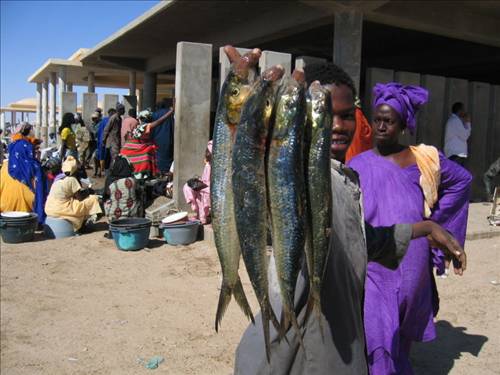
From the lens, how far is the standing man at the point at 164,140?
31.4 feet

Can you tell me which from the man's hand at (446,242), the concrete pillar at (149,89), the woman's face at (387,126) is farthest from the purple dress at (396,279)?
the concrete pillar at (149,89)

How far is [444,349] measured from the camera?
3971 mm

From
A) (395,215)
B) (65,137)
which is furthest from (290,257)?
(65,137)

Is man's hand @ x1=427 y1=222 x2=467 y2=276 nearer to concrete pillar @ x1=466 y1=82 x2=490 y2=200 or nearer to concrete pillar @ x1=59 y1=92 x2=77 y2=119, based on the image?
concrete pillar @ x1=466 y1=82 x2=490 y2=200

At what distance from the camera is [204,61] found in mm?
7512

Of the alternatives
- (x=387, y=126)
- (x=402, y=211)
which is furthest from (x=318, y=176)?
(x=387, y=126)

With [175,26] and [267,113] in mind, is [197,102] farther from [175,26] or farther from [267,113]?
[267,113]

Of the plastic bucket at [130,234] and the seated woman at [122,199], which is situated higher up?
the seated woman at [122,199]

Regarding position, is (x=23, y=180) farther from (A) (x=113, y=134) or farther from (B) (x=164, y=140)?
(A) (x=113, y=134)

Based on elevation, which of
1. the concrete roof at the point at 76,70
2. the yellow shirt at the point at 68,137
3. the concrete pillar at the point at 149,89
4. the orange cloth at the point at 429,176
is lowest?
the orange cloth at the point at 429,176

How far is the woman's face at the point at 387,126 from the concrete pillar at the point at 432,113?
657 centimetres

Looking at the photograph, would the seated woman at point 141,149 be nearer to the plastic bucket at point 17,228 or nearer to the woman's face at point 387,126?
the plastic bucket at point 17,228

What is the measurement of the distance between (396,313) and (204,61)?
5775 millimetres

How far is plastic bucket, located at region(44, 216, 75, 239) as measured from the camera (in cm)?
756
